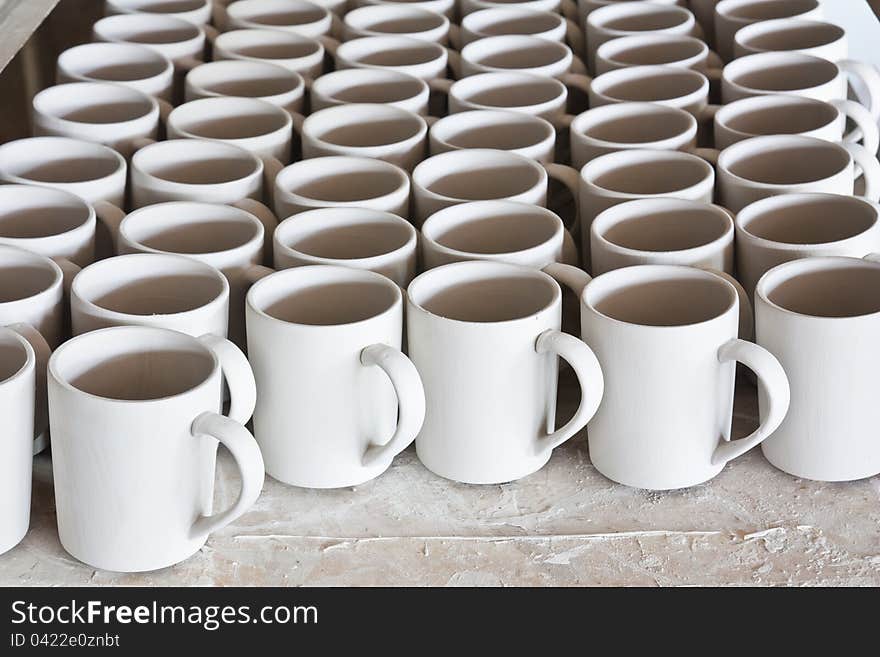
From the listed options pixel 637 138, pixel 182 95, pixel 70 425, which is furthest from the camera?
pixel 182 95

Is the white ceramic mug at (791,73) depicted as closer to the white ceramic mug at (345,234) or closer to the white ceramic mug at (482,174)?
the white ceramic mug at (482,174)

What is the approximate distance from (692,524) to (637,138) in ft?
1.51

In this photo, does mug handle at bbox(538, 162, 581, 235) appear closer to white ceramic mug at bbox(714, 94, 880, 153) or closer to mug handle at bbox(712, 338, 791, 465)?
white ceramic mug at bbox(714, 94, 880, 153)

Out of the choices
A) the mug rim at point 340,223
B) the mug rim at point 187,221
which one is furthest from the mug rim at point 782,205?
the mug rim at point 187,221

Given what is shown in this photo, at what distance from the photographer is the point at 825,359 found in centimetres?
88

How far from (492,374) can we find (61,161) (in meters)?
0.47

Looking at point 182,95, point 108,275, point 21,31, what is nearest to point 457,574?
point 108,275

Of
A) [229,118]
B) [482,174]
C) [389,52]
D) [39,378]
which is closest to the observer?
[39,378]

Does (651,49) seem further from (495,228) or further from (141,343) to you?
(141,343)

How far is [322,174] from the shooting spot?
1121 mm

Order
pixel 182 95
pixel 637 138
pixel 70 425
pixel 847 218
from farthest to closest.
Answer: pixel 182 95, pixel 637 138, pixel 847 218, pixel 70 425

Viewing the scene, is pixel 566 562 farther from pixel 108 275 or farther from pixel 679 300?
pixel 108 275

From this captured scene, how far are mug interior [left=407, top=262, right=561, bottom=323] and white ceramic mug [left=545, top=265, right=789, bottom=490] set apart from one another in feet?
0.10

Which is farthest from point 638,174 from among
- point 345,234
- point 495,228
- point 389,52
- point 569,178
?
point 389,52
